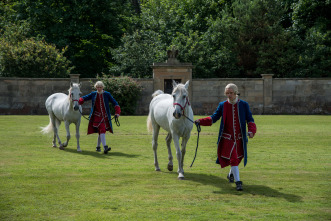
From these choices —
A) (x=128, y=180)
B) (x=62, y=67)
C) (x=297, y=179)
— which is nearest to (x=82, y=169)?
(x=128, y=180)

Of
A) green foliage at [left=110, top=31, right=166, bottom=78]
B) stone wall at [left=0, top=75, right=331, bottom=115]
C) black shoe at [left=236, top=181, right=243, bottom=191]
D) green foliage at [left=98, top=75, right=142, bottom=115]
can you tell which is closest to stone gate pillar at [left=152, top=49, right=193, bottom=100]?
stone wall at [left=0, top=75, right=331, bottom=115]

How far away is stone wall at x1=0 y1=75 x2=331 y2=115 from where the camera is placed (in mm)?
34750

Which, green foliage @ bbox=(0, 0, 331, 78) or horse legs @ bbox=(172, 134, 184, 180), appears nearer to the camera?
horse legs @ bbox=(172, 134, 184, 180)

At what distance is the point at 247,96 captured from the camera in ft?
116

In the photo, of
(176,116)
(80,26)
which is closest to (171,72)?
(80,26)

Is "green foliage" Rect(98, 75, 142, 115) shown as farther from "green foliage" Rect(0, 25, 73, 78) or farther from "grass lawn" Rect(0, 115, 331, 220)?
"grass lawn" Rect(0, 115, 331, 220)

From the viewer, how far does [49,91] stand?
3462cm

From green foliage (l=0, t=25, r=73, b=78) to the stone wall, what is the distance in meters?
2.12

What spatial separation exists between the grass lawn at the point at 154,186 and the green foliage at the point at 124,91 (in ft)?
64.2

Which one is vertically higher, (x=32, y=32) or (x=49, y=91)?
(x=32, y=32)

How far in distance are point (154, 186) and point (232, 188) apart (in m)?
1.28

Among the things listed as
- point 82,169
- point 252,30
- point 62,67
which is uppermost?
point 252,30

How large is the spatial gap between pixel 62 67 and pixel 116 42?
9.89 metres

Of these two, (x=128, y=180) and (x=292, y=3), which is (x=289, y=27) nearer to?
(x=292, y=3)
